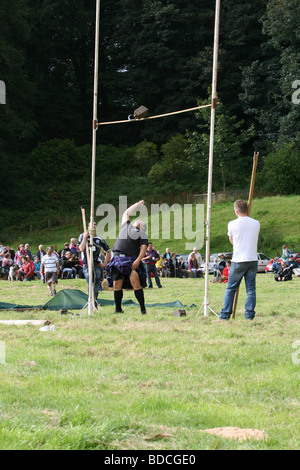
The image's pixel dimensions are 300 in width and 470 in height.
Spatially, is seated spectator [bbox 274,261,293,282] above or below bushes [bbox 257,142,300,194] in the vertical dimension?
below

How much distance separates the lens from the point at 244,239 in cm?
1022

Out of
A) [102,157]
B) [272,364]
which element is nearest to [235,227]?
[272,364]

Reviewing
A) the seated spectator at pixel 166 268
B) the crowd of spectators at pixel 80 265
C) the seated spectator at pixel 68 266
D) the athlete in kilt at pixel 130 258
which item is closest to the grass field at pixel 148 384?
the athlete in kilt at pixel 130 258

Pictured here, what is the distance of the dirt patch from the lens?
→ 4230mm

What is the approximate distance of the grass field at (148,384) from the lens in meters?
4.21

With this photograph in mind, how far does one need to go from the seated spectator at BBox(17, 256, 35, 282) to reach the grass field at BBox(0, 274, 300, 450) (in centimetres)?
1587

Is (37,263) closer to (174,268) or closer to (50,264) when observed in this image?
(174,268)

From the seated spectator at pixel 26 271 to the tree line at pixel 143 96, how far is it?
2122 centimetres

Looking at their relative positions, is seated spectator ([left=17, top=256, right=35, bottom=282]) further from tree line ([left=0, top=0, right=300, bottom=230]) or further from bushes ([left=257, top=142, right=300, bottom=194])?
bushes ([left=257, top=142, right=300, bottom=194])

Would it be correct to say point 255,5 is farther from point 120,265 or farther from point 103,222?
point 120,265

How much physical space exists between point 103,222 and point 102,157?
45.5ft

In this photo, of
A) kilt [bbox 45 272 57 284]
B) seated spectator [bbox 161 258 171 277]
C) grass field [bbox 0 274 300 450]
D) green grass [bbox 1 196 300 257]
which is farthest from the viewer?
green grass [bbox 1 196 300 257]

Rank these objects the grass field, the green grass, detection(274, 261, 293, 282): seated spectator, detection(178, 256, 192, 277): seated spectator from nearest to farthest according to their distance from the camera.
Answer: the grass field, detection(274, 261, 293, 282): seated spectator, detection(178, 256, 192, 277): seated spectator, the green grass

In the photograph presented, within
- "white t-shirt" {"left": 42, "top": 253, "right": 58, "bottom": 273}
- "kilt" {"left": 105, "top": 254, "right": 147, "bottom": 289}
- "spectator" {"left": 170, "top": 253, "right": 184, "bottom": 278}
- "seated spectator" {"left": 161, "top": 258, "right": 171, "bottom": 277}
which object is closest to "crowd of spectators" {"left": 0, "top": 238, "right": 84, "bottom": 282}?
"seated spectator" {"left": 161, "top": 258, "right": 171, "bottom": 277}
